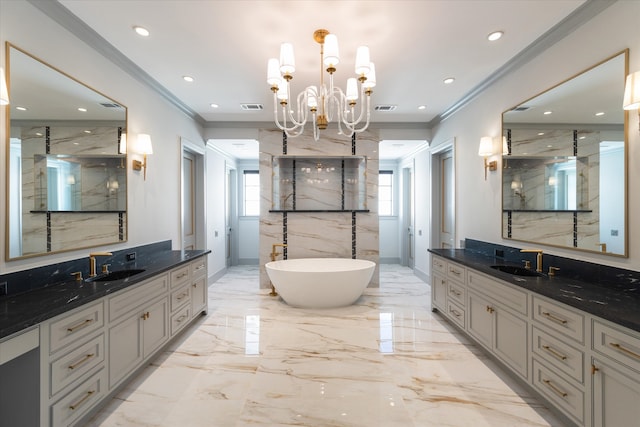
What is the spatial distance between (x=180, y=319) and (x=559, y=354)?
3.08 m

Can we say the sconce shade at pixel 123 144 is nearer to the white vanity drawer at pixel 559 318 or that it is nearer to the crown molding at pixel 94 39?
the crown molding at pixel 94 39

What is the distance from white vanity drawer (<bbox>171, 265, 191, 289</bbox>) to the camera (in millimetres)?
2775

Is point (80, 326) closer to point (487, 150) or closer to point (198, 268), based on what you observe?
point (198, 268)

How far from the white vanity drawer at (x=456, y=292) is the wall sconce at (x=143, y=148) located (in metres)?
3.55

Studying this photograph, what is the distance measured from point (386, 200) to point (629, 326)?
19.4 ft

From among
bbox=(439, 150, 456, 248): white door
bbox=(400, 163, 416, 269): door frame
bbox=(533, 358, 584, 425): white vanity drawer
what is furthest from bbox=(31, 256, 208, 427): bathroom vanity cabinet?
bbox=(400, 163, 416, 269): door frame

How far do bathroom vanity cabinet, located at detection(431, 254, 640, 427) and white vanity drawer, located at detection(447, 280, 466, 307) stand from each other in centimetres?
18

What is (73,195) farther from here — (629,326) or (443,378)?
(629,326)

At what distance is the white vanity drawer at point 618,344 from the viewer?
4.20 ft

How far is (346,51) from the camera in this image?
2652mm

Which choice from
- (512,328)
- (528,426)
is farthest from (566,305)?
(528,426)

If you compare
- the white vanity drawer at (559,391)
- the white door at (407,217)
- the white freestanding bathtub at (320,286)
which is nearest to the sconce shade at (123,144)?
the white freestanding bathtub at (320,286)

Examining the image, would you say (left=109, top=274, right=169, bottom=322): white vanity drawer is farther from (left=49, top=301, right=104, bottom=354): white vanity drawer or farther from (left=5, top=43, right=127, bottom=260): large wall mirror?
(left=5, top=43, right=127, bottom=260): large wall mirror

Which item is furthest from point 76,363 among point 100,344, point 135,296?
point 135,296
